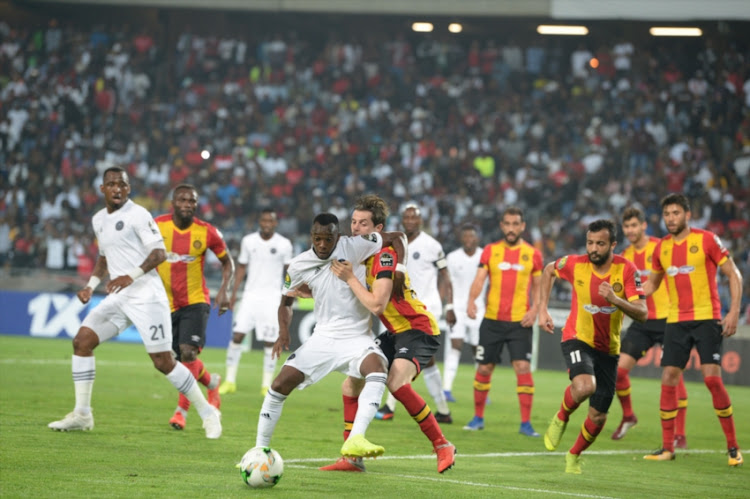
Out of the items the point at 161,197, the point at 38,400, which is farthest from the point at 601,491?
the point at 161,197

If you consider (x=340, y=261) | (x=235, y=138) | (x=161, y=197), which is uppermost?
(x=235, y=138)

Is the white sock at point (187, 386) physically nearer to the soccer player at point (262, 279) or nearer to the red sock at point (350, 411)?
the red sock at point (350, 411)

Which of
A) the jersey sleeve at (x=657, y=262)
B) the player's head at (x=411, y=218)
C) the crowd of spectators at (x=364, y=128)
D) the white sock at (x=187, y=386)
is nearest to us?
the white sock at (x=187, y=386)

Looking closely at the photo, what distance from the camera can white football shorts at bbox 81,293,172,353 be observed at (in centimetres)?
961

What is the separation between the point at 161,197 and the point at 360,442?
71.8ft

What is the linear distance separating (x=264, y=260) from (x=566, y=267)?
7457mm

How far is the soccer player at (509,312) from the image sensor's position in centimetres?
1198

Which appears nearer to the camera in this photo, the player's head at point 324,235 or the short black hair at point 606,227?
the player's head at point 324,235

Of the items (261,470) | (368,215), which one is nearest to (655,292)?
(368,215)

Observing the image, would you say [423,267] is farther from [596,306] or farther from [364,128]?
[364,128]

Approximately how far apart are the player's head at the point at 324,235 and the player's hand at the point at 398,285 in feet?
2.20

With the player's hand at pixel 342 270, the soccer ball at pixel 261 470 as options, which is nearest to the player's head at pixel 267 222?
the player's hand at pixel 342 270

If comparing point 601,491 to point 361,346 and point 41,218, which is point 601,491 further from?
point 41,218

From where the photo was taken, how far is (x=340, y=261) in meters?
7.57
